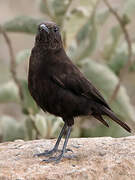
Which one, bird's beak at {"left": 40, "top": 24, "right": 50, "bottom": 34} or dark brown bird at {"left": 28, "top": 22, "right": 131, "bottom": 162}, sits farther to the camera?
bird's beak at {"left": 40, "top": 24, "right": 50, "bottom": 34}

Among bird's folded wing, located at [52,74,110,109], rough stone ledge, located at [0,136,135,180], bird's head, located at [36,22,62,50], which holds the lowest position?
rough stone ledge, located at [0,136,135,180]

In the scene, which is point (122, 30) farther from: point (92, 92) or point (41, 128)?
point (92, 92)

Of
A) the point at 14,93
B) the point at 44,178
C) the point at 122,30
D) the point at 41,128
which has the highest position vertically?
the point at 122,30

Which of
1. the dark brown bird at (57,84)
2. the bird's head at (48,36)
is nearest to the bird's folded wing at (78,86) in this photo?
the dark brown bird at (57,84)

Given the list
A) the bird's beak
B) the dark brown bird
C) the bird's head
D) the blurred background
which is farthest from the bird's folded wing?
the blurred background

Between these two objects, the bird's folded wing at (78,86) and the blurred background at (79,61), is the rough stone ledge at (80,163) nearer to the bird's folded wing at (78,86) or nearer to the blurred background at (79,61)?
the bird's folded wing at (78,86)

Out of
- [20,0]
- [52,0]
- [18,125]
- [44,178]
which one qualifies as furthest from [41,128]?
[20,0]

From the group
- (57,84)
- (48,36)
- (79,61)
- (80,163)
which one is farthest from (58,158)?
(79,61)

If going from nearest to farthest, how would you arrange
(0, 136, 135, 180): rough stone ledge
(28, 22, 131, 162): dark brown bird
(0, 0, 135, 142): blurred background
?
1. (0, 136, 135, 180): rough stone ledge
2. (28, 22, 131, 162): dark brown bird
3. (0, 0, 135, 142): blurred background

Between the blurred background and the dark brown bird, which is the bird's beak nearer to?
the dark brown bird
